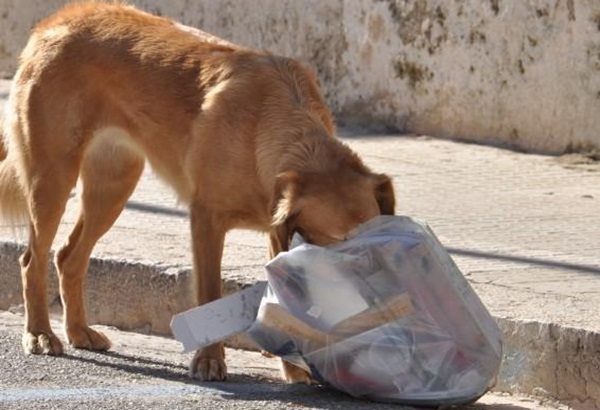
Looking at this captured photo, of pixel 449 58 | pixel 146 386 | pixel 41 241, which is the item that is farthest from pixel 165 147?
pixel 449 58

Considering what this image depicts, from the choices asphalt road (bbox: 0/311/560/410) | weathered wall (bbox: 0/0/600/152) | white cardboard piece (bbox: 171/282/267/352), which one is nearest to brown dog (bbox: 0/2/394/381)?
asphalt road (bbox: 0/311/560/410)

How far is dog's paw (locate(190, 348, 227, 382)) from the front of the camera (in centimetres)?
623

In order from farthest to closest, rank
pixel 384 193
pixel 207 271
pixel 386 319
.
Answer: pixel 207 271
pixel 384 193
pixel 386 319

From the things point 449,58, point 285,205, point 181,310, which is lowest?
point 181,310

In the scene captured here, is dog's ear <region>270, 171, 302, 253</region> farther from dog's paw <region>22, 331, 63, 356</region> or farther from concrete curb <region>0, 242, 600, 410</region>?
dog's paw <region>22, 331, 63, 356</region>

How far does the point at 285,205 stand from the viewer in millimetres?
5836

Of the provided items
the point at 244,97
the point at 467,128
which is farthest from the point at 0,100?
the point at 244,97

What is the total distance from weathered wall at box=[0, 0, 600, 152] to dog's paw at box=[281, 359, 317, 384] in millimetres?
4668

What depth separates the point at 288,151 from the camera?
6086 mm

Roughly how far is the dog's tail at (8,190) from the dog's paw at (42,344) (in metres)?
0.70

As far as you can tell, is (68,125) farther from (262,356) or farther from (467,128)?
(467,128)

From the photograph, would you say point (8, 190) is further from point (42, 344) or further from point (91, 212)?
point (42, 344)

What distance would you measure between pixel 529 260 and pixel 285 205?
2084mm

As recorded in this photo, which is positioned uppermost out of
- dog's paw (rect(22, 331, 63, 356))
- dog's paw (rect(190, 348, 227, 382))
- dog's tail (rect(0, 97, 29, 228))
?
dog's tail (rect(0, 97, 29, 228))
